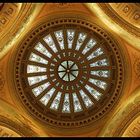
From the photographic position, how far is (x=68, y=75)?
12.6 meters

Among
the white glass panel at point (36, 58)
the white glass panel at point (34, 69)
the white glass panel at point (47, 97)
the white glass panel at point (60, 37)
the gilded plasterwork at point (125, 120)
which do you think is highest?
the white glass panel at point (60, 37)

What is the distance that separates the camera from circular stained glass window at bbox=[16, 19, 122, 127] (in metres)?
12.1

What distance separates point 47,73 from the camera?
492 inches

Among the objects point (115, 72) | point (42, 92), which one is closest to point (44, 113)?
point (42, 92)

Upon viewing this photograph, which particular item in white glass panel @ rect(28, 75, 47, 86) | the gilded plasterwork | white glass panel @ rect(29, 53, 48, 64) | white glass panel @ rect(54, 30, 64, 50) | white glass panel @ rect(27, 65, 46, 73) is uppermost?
white glass panel @ rect(54, 30, 64, 50)

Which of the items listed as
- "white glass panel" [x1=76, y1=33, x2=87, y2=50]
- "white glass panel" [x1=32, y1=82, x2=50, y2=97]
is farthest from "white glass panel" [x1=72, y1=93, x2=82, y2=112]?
"white glass panel" [x1=76, y1=33, x2=87, y2=50]

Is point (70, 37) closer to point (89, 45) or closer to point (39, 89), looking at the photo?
point (89, 45)

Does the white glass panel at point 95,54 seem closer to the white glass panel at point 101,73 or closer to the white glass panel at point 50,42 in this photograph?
the white glass panel at point 101,73

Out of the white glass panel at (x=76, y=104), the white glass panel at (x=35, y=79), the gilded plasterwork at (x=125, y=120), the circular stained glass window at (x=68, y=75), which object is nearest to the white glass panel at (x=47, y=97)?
the circular stained glass window at (x=68, y=75)

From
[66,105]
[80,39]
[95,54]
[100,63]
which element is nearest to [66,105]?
[66,105]

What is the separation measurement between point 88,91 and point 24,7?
4.29 meters

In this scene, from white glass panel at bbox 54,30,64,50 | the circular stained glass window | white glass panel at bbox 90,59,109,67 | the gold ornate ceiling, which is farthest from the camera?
white glass panel at bbox 90,59,109,67

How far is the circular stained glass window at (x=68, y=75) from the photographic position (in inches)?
476

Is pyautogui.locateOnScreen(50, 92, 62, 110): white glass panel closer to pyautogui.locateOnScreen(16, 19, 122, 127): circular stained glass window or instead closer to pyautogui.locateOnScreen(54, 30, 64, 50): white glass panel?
pyautogui.locateOnScreen(16, 19, 122, 127): circular stained glass window
